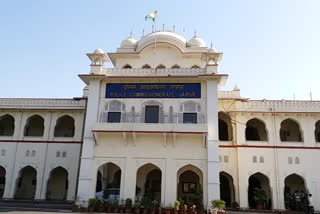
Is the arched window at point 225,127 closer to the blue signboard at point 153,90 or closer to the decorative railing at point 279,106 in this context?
the decorative railing at point 279,106

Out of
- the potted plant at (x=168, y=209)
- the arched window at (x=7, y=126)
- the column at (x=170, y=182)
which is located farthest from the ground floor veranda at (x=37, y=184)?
the potted plant at (x=168, y=209)

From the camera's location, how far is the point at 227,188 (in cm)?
1847

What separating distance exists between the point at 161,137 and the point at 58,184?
901 cm

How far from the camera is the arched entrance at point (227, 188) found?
58.7ft

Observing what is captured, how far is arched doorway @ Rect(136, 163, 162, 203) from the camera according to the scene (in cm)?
1695

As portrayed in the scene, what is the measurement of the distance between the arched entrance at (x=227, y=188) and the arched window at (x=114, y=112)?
730 centimetres

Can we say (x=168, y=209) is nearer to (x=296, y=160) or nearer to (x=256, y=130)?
(x=296, y=160)

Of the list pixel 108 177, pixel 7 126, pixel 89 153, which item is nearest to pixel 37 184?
pixel 108 177

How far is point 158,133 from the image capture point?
14789 mm

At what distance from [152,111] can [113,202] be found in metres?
5.07

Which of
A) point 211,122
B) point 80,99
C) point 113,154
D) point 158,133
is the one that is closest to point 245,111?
point 211,122

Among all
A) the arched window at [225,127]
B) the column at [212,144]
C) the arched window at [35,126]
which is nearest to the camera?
the column at [212,144]

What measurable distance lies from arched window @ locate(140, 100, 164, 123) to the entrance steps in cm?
609

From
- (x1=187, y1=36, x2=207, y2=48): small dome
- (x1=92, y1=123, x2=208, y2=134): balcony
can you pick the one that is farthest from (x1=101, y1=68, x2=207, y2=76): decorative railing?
(x1=187, y1=36, x2=207, y2=48): small dome
